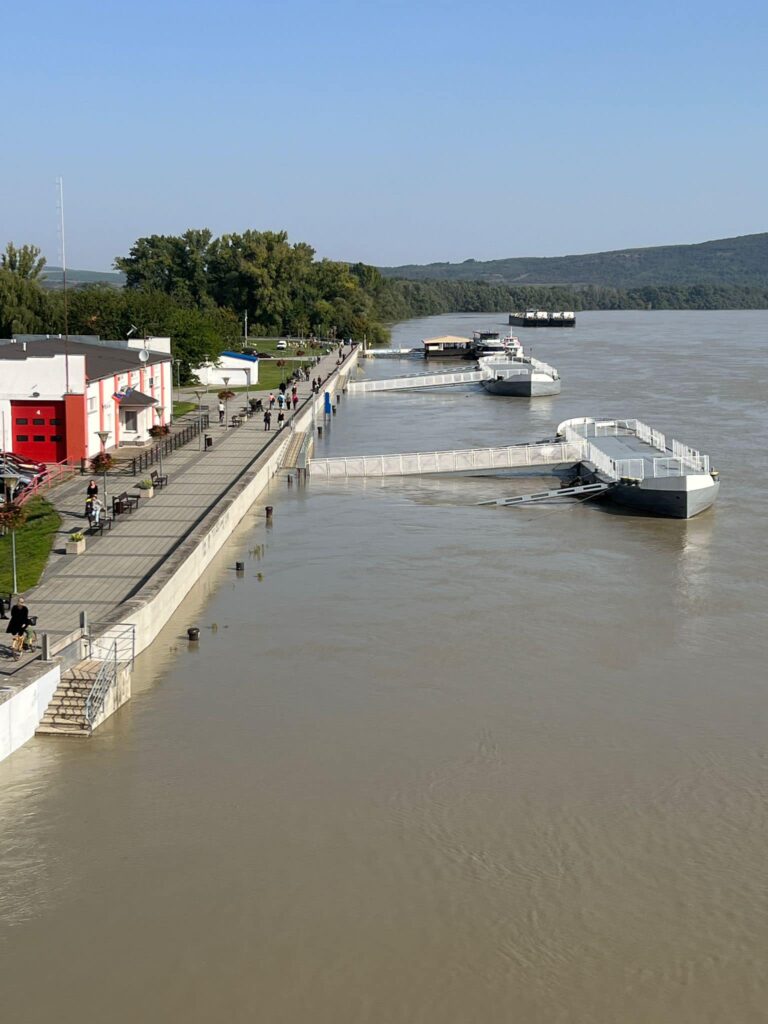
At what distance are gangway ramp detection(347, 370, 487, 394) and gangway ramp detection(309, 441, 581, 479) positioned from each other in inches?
1227

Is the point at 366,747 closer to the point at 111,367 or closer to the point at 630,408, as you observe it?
the point at 111,367

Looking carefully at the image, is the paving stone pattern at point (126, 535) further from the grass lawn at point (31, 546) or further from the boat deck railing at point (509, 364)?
the boat deck railing at point (509, 364)

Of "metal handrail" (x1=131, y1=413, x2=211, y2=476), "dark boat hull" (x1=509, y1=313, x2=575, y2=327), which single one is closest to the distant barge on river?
"dark boat hull" (x1=509, y1=313, x2=575, y2=327)

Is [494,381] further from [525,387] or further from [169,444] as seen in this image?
[169,444]

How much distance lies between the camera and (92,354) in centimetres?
3859

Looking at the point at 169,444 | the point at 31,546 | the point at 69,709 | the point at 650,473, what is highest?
the point at 169,444

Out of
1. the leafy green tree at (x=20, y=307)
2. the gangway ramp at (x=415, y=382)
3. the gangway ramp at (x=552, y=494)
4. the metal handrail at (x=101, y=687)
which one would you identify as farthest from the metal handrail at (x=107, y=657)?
the gangway ramp at (x=415, y=382)

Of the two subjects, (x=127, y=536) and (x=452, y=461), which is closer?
(x=127, y=536)

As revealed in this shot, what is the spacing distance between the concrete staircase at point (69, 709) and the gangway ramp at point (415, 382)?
52055mm

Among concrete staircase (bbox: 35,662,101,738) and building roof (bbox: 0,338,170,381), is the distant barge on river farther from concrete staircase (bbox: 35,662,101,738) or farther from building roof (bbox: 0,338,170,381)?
concrete staircase (bbox: 35,662,101,738)

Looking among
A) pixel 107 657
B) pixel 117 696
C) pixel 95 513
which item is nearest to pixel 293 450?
pixel 95 513

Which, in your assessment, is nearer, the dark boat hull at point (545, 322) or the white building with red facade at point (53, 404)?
the white building with red facade at point (53, 404)

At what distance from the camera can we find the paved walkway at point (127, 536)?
59.3ft

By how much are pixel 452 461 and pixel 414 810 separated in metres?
23.1
